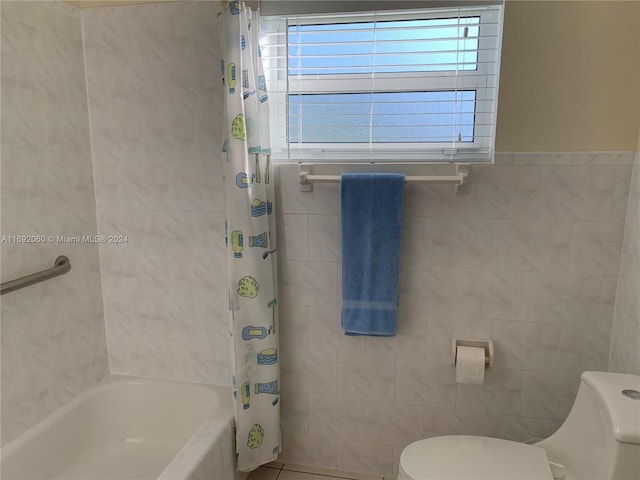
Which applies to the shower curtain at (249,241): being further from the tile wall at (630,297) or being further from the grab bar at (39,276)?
the tile wall at (630,297)

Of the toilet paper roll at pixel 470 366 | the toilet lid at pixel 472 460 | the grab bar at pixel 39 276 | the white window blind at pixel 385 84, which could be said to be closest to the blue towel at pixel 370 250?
the white window blind at pixel 385 84

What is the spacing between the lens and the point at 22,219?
1.77m

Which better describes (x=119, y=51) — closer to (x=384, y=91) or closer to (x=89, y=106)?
(x=89, y=106)

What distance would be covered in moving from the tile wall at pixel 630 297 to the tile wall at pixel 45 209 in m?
2.14

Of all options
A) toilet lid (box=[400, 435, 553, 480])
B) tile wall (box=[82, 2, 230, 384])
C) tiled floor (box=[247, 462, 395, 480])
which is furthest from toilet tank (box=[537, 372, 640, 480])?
tile wall (box=[82, 2, 230, 384])

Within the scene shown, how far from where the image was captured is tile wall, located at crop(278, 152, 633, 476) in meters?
1.79

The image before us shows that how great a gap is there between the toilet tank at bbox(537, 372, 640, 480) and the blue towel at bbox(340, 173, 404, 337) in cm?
68

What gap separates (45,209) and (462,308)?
1681 millimetres

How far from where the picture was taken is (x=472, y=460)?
1.55 meters

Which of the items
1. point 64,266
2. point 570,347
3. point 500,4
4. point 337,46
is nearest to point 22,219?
point 64,266

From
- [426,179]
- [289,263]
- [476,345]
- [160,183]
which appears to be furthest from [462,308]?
[160,183]

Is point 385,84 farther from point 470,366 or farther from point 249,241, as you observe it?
point 470,366

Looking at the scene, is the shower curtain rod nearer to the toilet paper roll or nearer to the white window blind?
the white window blind

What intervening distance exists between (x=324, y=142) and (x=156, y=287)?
98 cm
